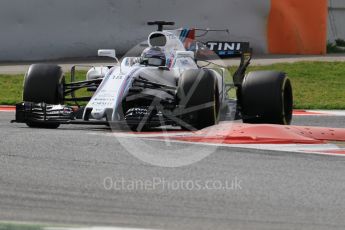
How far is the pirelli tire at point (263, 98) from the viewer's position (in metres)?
12.3

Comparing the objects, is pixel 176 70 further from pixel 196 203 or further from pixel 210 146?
pixel 196 203

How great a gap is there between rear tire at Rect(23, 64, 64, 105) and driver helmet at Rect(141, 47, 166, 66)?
1.10 meters

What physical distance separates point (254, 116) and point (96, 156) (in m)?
3.96

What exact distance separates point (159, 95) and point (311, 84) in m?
7.86

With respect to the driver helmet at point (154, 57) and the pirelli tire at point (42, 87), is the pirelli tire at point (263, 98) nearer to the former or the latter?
the driver helmet at point (154, 57)

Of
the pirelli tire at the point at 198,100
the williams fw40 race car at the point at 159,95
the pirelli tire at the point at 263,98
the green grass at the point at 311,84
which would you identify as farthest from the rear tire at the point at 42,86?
the green grass at the point at 311,84

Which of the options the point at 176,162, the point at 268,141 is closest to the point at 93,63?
the point at 268,141

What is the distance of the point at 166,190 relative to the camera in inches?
289

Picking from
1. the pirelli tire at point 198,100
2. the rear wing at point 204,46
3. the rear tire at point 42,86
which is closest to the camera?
the pirelli tire at point 198,100

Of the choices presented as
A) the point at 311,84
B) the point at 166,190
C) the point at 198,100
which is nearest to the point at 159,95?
the point at 198,100

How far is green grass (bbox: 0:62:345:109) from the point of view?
17.5m

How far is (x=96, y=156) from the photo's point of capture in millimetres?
8836

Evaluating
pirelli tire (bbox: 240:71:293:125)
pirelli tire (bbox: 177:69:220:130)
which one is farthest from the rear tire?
pirelli tire (bbox: 240:71:293:125)

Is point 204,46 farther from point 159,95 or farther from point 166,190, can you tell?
point 166,190
